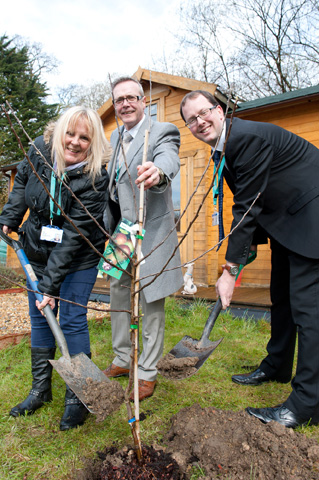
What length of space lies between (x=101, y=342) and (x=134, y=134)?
7.09 feet

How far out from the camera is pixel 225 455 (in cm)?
160

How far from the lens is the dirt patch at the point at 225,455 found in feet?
4.81

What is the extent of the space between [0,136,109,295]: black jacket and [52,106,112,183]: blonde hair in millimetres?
61

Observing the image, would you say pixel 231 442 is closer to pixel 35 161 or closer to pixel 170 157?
pixel 170 157

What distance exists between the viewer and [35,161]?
2.23 meters

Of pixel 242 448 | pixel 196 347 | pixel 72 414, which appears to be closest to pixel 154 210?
pixel 196 347

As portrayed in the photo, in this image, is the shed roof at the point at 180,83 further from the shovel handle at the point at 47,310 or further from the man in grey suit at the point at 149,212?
the shovel handle at the point at 47,310

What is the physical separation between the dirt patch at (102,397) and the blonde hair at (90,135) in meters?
1.18

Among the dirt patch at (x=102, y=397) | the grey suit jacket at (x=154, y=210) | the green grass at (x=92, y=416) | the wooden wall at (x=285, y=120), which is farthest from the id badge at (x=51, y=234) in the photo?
the wooden wall at (x=285, y=120)

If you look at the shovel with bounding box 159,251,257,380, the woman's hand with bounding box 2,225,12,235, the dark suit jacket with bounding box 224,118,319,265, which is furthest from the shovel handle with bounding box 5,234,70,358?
the dark suit jacket with bounding box 224,118,319,265

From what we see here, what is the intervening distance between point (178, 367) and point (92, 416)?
63 centimetres

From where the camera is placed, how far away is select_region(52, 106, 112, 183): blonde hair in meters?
2.14

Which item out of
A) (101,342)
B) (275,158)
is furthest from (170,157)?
(101,342)

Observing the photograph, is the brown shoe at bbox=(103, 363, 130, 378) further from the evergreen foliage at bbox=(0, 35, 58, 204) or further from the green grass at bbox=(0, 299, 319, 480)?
the evergreen foliage at bbox=(0, 35, 58, 204)
